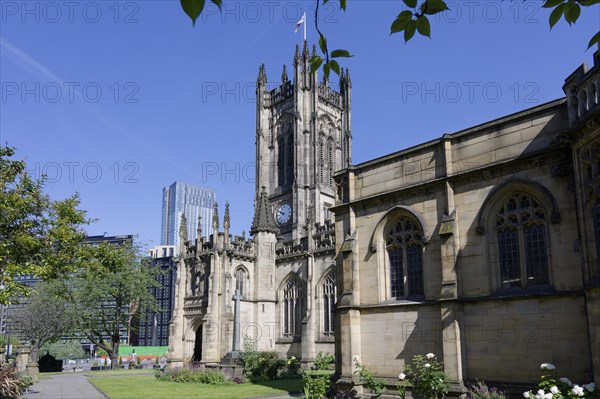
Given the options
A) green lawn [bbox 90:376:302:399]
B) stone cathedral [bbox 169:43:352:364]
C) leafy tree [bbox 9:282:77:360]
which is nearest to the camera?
green lawn [bbox 90:376:302:399]

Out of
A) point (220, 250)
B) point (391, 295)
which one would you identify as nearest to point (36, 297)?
point (220, 250)

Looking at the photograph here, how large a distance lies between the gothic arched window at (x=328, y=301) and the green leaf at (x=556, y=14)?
126 ft

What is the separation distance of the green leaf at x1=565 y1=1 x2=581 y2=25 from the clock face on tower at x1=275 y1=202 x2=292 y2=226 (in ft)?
188

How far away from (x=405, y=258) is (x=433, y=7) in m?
16.3

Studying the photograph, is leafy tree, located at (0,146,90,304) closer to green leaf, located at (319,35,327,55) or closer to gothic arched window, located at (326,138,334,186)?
green leaf, located at (319,35,327,55)

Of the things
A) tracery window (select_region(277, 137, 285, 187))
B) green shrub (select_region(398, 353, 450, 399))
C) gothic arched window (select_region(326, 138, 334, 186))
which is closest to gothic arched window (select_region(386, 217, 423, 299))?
green shrub (select_region(398, 353, 450, 399))

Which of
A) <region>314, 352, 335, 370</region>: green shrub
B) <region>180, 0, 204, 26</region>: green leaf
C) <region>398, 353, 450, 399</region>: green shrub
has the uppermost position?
<region>180, 0, 204, 26</region>: green leaf

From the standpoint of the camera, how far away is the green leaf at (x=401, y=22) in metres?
4.57

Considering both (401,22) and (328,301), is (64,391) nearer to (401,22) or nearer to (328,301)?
(328,301)

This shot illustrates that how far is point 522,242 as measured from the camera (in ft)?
55.5

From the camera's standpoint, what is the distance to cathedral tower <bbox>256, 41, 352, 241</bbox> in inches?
2437

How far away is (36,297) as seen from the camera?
2105 inches

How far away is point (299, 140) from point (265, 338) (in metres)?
26.5

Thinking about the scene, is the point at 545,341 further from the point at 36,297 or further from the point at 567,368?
the point at 36,297
